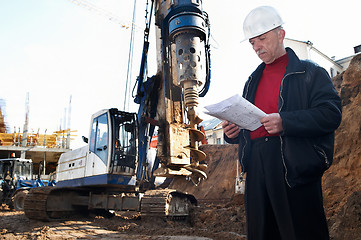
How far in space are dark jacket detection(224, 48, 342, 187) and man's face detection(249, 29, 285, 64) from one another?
0.21m

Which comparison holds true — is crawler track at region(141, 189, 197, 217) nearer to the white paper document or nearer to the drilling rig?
the drilling rig

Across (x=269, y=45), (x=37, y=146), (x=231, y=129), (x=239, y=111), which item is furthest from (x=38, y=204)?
(x=37, y=146)

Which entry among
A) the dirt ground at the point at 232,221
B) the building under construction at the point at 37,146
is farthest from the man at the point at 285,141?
the building under construction at the point at 37,146

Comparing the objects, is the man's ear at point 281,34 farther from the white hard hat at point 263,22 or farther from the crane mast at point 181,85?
the crane mast at point 181,85

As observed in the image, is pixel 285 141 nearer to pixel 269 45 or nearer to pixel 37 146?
pixel 269 45

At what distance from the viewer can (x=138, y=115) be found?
26.1ft

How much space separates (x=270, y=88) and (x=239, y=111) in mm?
384

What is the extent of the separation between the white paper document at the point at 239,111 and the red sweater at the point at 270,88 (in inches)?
6.1

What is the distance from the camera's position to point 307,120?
170 cm

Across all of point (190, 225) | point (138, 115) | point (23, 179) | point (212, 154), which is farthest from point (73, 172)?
point (212, 154)

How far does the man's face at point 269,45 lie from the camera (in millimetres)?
2045

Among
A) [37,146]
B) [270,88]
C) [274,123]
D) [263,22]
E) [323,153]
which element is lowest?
[323,153]

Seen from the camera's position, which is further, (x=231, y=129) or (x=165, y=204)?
(x=165, y=204)

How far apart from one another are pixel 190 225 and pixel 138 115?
3163 millimetres
